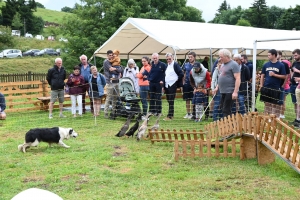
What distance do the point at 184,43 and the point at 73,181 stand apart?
678 cm

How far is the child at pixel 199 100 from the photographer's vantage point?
1024cm

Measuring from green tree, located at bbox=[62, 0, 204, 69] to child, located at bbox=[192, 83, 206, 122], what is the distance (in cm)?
1514

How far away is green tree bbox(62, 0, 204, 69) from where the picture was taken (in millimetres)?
25094

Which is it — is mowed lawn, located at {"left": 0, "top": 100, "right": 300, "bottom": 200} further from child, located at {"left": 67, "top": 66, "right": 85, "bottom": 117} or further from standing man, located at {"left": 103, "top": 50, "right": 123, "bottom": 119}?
child, located at {"left": 67, "top": 66, "right": 85, "bottom": 117}

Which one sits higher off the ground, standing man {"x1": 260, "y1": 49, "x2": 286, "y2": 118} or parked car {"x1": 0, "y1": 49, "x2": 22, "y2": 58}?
parked car {"x1": 0, "y1": 49, "x2": 22, "y2": 58}

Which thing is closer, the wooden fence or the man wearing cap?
the man wearing cap

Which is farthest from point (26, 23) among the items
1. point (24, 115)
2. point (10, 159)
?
point (10, 159)

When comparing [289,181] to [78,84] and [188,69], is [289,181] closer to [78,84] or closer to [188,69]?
[188,69]

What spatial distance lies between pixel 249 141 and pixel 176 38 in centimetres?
575

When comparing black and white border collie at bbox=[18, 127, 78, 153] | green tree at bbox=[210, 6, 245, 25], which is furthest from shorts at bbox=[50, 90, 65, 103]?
green tree at bbox=[210, 6, 245, 25]

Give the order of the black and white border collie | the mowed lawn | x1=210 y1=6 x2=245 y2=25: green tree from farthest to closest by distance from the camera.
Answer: x1=210 y1=6 x2=245 y2=25: green tree < the black and white border collie < the mowed lawn

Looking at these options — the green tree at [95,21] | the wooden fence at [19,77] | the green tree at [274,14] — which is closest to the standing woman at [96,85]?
the wooden fence at [19,77]

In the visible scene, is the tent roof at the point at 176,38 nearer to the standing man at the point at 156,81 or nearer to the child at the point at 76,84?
the standing man at the point at 156,81

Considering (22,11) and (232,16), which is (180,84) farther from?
(22,11)
